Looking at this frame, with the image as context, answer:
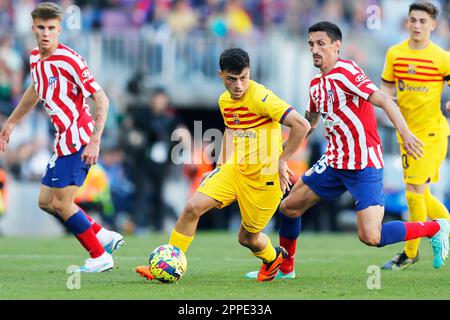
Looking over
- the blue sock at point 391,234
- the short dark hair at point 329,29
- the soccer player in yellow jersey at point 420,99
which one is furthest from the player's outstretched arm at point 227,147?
the soccer player in yellow jersey at point 420,99

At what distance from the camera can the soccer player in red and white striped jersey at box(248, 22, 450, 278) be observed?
947cm

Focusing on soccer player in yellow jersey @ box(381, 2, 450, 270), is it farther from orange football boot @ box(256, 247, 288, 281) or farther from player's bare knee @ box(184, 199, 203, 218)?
player's bare knee @ box(184, 199, 203, 218)

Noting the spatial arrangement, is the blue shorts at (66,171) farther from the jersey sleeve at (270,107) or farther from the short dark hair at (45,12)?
the jersey sleeve at (270,107)

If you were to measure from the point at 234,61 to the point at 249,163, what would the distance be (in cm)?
100

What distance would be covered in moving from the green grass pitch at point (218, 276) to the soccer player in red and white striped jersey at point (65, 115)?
48 cm

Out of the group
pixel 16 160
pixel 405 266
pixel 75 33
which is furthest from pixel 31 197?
pixel 405 266

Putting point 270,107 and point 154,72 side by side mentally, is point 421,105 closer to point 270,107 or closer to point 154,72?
point 270,107

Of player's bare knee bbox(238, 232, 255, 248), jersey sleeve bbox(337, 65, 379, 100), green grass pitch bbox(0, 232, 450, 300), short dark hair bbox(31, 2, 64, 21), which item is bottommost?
green grass pitch bbox(0, 232, 450, 300)

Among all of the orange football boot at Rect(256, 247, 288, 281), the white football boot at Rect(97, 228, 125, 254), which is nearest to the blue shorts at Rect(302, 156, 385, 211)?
the orange football boot at Rect(256, 247, 288, 281)

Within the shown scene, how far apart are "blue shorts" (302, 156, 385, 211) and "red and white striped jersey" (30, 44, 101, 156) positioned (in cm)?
217

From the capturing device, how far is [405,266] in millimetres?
11016

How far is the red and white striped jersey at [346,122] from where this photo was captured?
31.2 feet

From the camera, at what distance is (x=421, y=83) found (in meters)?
11.1

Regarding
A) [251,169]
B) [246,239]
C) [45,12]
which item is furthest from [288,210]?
[45,12]
